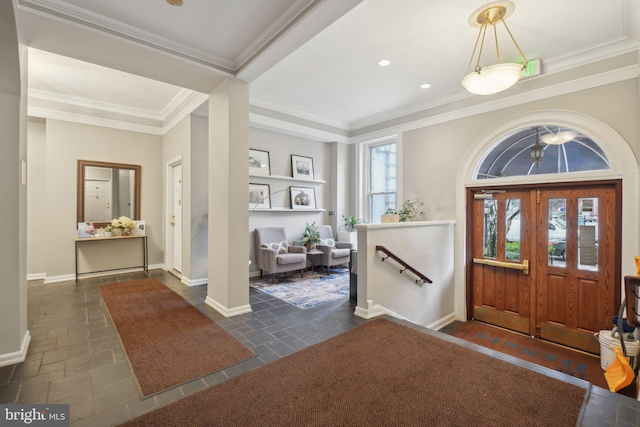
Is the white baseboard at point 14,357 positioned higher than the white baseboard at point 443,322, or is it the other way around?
the white baseboard at point 14,357

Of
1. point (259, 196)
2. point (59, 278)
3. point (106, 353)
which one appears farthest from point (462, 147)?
point (59, 278)

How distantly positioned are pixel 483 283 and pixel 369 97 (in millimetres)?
3720

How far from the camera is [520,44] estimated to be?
140 inches

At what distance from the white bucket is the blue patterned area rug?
301cm

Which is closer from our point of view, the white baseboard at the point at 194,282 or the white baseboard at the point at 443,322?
the white baseboard at the point at 443,322

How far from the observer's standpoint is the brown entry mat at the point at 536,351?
341cm

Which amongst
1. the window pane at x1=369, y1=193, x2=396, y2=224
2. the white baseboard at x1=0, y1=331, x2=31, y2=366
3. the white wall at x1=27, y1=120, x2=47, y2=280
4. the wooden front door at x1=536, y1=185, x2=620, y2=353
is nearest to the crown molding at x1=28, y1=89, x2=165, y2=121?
the white wall at x1=27, y1=120, x2=47, y2=280

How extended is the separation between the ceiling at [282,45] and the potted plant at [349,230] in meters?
2.74

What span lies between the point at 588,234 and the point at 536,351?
1684 mm

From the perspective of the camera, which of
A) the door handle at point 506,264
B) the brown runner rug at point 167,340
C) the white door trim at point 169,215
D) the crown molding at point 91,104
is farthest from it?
the white door trim at point 169,215

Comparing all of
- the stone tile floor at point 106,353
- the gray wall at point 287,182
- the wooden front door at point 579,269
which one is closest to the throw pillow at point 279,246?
the gray wall at point 287,182

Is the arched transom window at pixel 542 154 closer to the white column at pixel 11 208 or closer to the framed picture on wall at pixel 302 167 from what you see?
the framed picture on wall at pixel 302 167

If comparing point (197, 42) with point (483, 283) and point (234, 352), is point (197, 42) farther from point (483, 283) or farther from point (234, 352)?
point (483, 283)

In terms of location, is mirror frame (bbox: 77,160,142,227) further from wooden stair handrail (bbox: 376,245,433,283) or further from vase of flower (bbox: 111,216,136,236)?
wooden stair handrail (bbox: 376,245,433,283)
